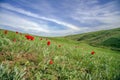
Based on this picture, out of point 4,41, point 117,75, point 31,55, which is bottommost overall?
point 117,75

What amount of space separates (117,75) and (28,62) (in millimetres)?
3656

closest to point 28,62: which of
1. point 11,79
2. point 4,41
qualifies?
point 11,79

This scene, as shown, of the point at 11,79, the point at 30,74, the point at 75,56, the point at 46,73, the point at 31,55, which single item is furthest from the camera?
the point at 75,56

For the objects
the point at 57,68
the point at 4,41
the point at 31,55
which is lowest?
the point at 57,68

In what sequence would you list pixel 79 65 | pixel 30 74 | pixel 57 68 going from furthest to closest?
pixel 79 65, pixel 57 68, pixel 30 74

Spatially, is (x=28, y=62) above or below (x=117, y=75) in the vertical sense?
above

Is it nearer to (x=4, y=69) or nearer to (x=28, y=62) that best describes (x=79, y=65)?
(x=28, y=62)

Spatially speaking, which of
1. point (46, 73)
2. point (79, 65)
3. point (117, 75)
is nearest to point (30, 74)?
point (46, 73)

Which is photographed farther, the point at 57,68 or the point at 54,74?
the point at 57,68

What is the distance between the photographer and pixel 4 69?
3.82 m

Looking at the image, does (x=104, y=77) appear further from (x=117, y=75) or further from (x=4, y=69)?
(x=4, y=69)

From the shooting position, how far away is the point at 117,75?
5.64 m

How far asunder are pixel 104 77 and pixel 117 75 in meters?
0.70

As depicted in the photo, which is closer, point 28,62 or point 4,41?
point 28,62
